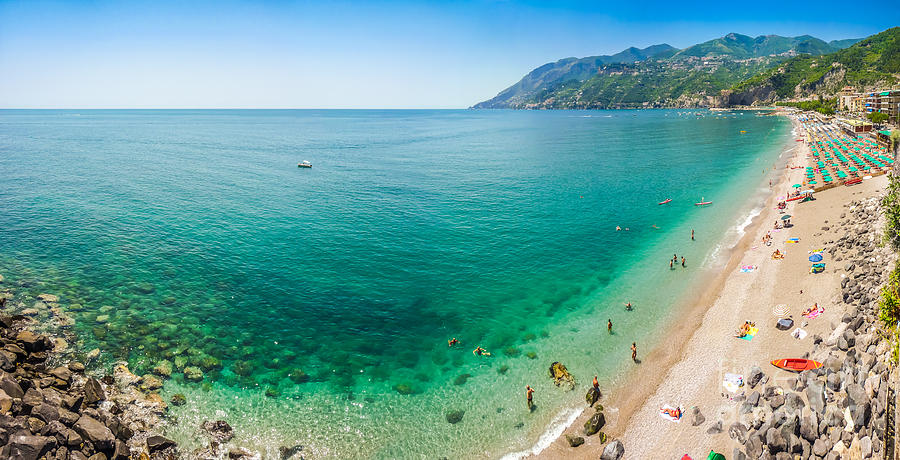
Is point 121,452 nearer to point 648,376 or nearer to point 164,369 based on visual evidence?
point 164,369

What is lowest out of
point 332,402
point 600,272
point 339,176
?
point 332,402

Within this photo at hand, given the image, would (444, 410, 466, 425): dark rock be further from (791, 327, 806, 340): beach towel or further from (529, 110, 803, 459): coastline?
(791, 327, 806, 340): beach towel

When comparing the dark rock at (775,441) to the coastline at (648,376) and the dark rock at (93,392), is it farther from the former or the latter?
the dark rock at (93,392)

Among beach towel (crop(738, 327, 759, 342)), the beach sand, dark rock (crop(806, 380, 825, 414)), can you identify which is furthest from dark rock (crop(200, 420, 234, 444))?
beach towel (crop(738, 327, 759, 342))

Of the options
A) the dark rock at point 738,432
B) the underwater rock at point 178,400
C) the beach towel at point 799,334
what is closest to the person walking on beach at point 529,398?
the dark rock at point 738,432

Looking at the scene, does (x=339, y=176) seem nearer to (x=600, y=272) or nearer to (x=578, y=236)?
(x=578, y=236)

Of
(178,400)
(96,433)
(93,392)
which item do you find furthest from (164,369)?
(96,433)

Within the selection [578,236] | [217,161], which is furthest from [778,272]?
[217,161]
